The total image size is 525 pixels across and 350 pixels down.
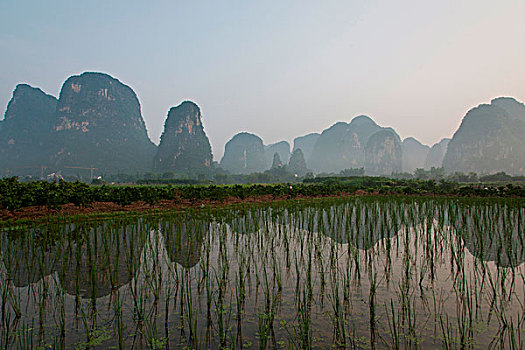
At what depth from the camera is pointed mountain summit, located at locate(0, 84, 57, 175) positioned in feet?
298

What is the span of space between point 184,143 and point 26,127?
5536 centimetres

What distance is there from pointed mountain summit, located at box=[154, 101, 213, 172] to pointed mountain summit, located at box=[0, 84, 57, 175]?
34.6m

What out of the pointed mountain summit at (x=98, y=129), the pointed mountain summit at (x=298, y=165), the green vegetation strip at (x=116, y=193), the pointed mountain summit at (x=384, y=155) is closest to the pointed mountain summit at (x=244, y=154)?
the pointed mountain summit at (x=298, y=165)

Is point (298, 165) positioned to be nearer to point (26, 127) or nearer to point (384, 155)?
point (384, 155)

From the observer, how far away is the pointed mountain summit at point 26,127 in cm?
9069

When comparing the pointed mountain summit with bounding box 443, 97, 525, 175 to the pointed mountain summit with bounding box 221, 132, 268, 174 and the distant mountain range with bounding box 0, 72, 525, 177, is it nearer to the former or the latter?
the distant mountain range with bounding box 0, 72, 525, 177

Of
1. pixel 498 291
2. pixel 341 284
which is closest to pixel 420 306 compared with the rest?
pixel 341 284

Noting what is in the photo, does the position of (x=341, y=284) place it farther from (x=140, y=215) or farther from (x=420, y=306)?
(x=140, y=215)

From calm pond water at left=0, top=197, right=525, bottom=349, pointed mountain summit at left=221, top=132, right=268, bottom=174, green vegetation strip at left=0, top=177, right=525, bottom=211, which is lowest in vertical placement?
calm pond water at left=0, top=197, right=525, bottom=349

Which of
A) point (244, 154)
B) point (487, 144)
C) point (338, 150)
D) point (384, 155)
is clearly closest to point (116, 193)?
point (487, 144)

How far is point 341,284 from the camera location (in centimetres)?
388

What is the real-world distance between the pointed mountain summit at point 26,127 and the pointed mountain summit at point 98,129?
795 cm

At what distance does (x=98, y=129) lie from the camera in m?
90.7

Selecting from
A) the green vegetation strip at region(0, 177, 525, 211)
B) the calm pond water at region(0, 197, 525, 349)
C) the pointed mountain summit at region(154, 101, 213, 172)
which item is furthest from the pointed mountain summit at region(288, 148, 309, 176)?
the calm pond water at region(0, 197, 525, 349)
